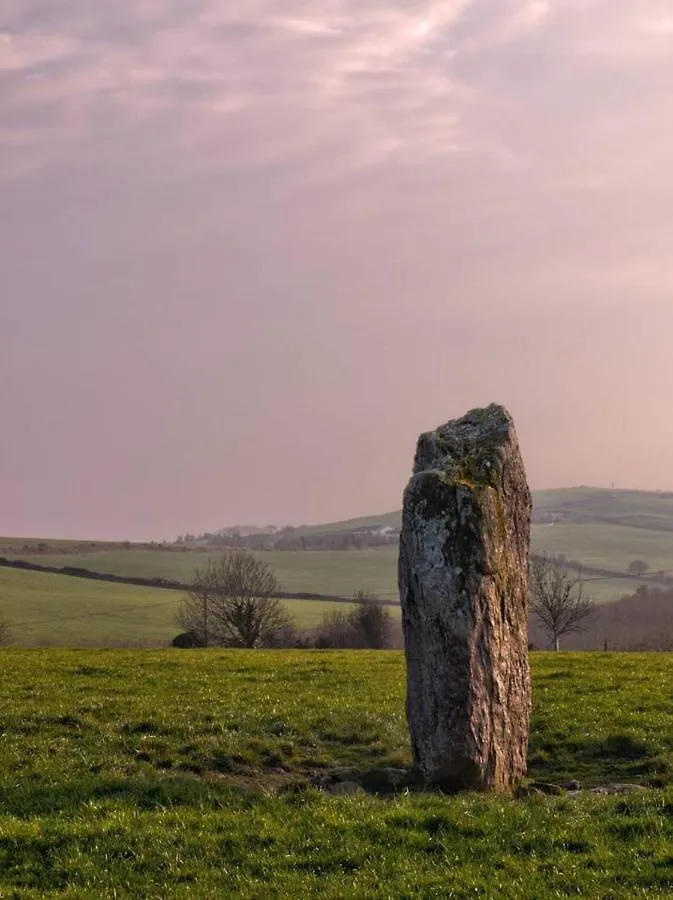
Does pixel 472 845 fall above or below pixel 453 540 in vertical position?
below

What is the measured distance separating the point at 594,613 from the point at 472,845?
91698 mm

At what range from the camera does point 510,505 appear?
16953 millimetres

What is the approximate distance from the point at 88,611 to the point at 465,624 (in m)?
73.3

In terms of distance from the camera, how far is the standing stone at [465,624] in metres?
15.2

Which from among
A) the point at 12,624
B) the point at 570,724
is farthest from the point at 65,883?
the point at 12,624

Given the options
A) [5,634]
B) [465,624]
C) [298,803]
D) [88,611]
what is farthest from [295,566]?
[298,803]

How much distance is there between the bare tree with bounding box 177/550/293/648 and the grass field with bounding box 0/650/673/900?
33.6 meters

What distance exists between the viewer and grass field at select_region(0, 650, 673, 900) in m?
11.3

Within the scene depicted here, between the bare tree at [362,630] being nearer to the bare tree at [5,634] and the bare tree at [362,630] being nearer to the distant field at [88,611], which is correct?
the distant field at [88,611]

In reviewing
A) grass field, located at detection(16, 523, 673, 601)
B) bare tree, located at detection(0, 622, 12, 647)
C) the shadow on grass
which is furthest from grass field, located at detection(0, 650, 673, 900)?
grass field, located at detection(16, 523, 673, 601)

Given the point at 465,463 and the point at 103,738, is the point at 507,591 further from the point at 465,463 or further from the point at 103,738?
the point at 103,738

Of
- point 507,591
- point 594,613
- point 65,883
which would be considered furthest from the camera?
point 594,613

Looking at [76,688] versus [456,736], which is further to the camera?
[76,688]

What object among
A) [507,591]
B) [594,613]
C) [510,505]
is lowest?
[594,613]
